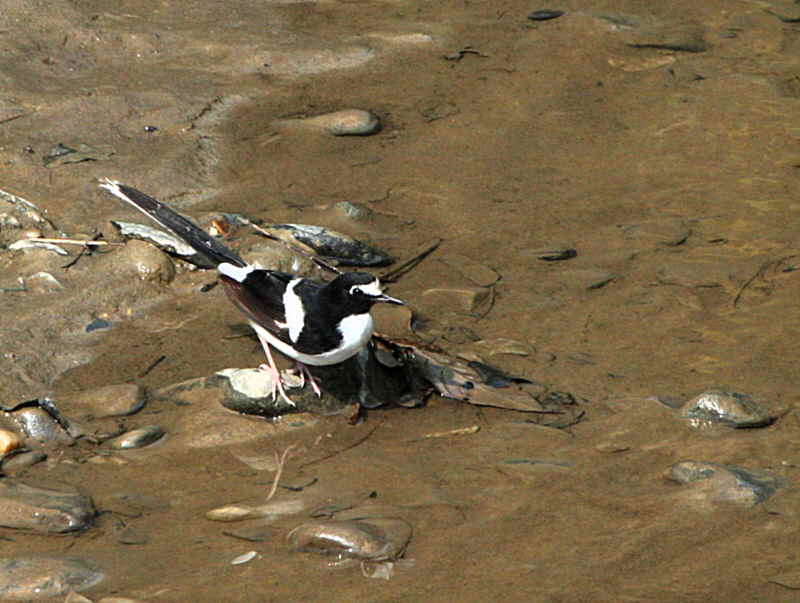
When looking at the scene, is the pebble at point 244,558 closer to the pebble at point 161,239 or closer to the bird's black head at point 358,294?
the bird's black head at point 358,294

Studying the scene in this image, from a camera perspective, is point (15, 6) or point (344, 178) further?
point (15, 6)

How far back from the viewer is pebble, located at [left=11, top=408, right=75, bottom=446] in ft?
17.0

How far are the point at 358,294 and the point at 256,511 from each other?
3.85ft

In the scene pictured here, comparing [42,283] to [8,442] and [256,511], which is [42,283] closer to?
Result: [8,442]

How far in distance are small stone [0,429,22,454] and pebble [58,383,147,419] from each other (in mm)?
306

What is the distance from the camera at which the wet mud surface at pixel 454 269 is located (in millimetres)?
4422

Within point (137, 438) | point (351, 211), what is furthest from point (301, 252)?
point (137, 438)

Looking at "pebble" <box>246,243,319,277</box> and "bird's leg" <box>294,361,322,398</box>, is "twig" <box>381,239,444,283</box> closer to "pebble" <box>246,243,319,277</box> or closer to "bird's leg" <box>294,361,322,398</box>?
"pebble" <box>246,243,319,277</box>

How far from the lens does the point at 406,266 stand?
657 centimetres

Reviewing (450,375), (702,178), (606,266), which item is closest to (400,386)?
(450,375)

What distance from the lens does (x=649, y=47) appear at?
29.0ft

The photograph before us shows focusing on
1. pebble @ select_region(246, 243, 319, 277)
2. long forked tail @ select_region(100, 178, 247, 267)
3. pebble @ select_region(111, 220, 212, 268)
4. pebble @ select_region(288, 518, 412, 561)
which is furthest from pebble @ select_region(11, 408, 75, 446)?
pebble @ select_region(246, 243, 319, 277)

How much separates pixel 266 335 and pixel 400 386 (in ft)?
2.19

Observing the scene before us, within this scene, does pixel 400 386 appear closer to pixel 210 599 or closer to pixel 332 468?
pixel 332 468
